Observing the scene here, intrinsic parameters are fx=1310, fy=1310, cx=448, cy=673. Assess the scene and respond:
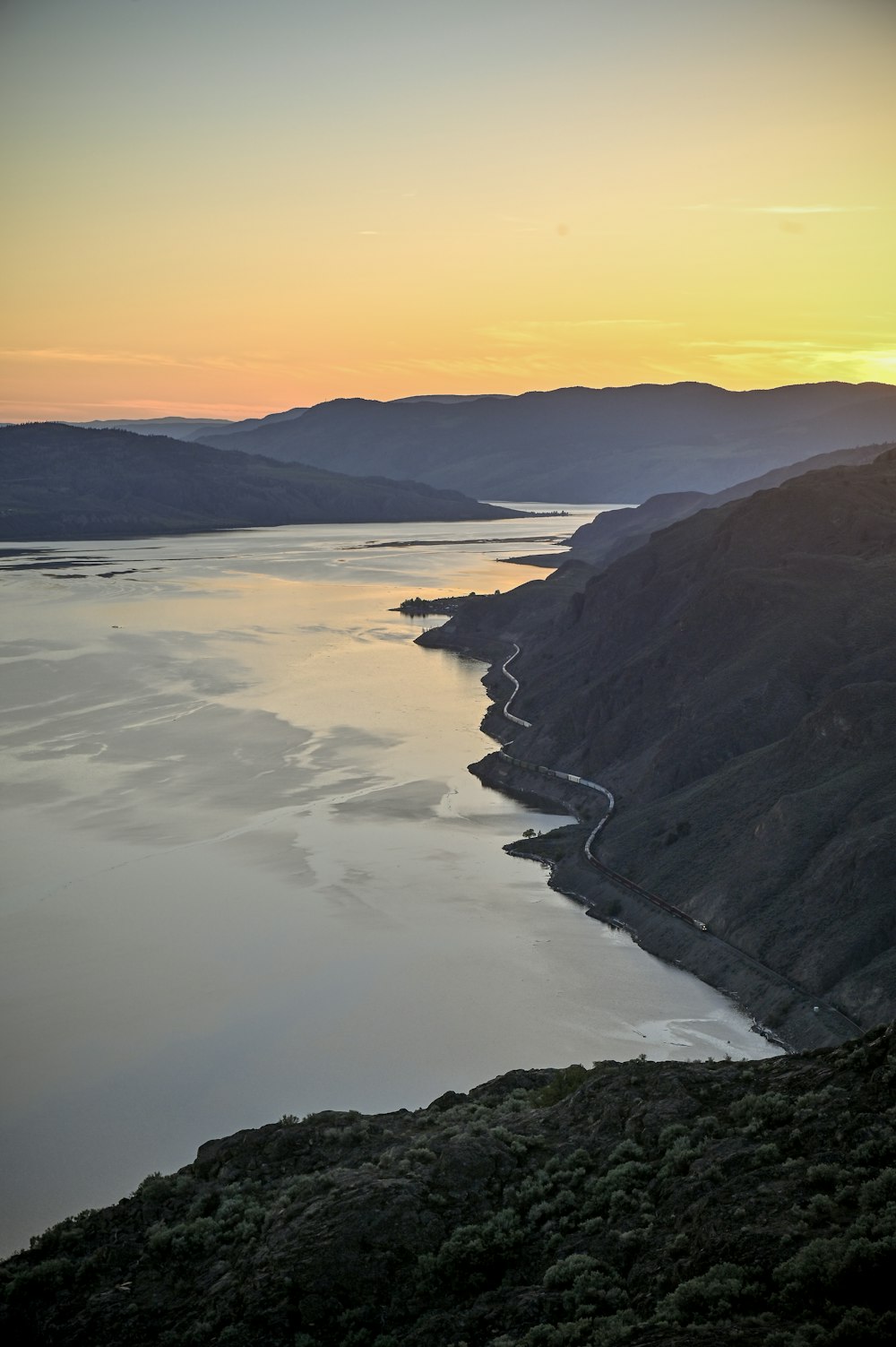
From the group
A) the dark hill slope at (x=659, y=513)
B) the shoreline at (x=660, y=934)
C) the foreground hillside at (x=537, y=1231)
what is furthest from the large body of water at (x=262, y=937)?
the dark hill slope at (x=659, y=513)

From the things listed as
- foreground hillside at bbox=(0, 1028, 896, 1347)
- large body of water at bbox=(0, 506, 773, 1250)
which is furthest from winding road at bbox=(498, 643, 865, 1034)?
foreground hillside at bbox=(0, 1028, 896, 1347)

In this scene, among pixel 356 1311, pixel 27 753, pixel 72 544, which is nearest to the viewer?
pixel 356 1311

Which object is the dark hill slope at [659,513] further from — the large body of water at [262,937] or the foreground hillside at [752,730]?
the large body of water at [262,937]

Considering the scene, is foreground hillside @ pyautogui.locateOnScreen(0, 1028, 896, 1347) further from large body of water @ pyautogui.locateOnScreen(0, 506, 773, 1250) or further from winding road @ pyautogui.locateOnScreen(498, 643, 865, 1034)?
winding road @ pyautogui.locateOnScreen(498, 643, 865, 1034)

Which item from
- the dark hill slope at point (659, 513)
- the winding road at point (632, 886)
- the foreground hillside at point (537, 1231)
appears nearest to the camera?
the foreground hillside at point (537, 1231)

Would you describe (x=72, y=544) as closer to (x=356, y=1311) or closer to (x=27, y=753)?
(x=27, y=753)

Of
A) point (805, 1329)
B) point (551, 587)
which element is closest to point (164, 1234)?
point (805, 1329)

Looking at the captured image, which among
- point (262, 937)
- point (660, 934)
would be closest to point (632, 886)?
point (660, 934)
